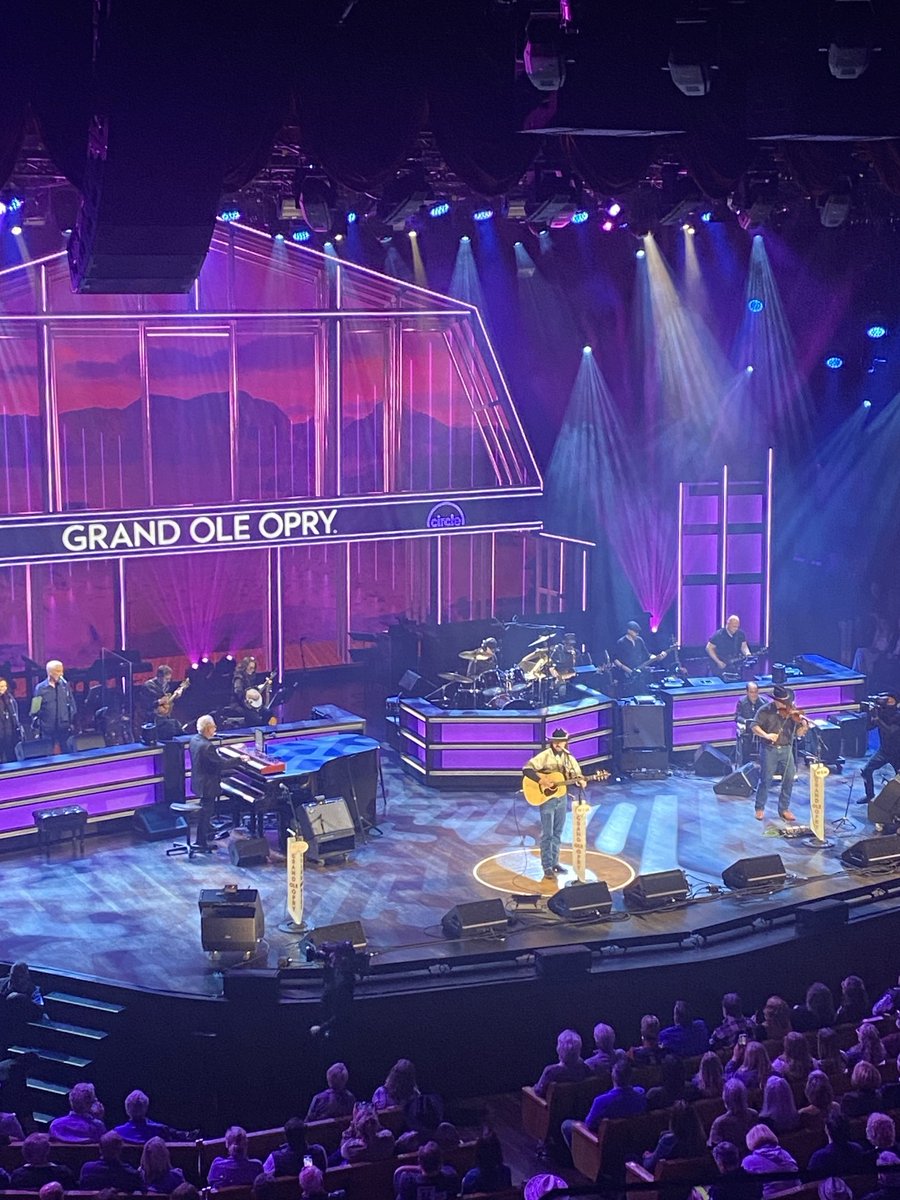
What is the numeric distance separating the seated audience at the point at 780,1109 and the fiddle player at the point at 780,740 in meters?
7.12

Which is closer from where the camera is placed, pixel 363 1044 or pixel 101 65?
pixel 101 65

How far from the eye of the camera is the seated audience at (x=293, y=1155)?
872cm

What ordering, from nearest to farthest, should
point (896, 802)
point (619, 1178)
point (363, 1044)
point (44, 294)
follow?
point (619, 1178) → point (363, 1044) → point (896, 802) → point (44, 294)

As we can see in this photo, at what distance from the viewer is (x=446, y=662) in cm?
1934

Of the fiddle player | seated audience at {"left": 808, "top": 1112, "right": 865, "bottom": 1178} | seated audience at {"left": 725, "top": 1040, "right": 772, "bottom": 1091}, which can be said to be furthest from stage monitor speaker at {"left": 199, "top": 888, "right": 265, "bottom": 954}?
the fiddle player

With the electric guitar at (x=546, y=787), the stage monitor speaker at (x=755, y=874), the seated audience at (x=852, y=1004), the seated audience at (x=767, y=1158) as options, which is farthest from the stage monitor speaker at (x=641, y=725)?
the seated audience at (x=767, y=1158)

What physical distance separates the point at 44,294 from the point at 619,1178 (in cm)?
1357

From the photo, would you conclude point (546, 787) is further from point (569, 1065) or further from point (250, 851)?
point (569, 1065)

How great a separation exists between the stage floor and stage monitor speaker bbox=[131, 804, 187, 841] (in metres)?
0.15

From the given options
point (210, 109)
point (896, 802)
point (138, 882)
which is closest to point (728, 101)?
point (210, 109)

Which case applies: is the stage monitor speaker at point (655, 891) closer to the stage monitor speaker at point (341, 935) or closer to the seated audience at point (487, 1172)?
the stage monitor speaker at point (341, 935)

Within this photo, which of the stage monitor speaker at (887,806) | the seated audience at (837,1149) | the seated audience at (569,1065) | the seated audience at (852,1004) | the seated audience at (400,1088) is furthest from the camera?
the stage monitor speaker at (887,806)

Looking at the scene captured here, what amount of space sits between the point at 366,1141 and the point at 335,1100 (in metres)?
1.08

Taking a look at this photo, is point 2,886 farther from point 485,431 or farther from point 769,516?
point 769,516
